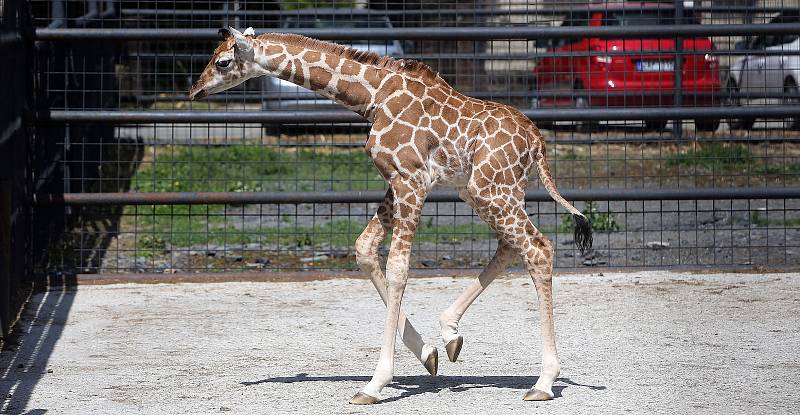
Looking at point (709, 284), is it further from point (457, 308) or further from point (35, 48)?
point (35, 48)

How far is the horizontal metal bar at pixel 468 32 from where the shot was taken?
848cm

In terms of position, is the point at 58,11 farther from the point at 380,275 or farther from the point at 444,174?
the point at 444,174

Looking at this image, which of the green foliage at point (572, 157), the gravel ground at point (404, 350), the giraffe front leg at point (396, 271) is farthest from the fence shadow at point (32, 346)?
the green foliage at point (572, 157)

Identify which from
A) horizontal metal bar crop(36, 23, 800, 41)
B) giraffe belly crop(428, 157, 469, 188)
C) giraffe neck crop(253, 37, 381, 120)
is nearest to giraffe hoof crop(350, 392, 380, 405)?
giraffe belly crop(428, 157, 469, 188)

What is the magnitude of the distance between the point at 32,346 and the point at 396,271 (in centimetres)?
241

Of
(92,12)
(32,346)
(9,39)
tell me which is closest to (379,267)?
(32,346)

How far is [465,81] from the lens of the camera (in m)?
14.3

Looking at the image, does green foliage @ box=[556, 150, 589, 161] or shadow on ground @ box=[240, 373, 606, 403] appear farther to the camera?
green foliage @ box=[556, 150, 589, 161]

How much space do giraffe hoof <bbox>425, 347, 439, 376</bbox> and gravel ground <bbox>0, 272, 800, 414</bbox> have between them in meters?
0.08

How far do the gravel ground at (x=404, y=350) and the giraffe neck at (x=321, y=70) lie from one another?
1426 millimetres

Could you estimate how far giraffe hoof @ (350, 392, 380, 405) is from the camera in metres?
5.50

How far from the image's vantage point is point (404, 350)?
686 cm

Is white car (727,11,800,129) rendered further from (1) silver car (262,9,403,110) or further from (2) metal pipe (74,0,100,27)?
(2) metal pipe (74,0,100,27)

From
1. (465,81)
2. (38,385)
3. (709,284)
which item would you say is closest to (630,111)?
(709,284)
